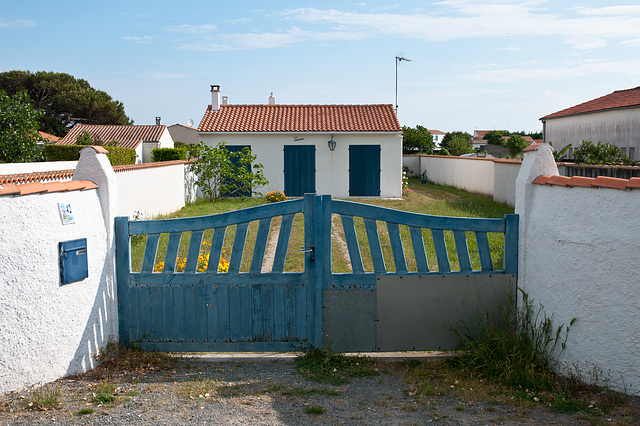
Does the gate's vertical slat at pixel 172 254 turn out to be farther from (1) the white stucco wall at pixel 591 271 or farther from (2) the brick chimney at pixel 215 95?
(2) the brick chimney at pixel 215 95

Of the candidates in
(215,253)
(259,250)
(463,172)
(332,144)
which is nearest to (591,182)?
(259,250)

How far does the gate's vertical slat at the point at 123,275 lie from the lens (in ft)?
17.5

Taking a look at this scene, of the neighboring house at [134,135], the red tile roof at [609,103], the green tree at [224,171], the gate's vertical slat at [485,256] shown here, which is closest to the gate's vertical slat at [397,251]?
the gate's vertical slat at [485,256]

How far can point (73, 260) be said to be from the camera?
15.6 ft

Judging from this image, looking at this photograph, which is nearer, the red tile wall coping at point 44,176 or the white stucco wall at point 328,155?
the red tile wall coping at point 44,176

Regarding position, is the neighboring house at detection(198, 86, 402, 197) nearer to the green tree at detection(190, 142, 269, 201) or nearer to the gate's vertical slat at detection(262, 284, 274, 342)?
the green tree at detection(190, 142, 269, 201)

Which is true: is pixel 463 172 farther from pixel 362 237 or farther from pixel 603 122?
pixel 362 237

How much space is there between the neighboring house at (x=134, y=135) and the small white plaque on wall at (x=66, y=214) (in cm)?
4555

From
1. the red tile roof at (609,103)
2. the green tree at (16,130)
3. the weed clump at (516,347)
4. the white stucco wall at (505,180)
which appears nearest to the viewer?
the weed clump at (516,347)

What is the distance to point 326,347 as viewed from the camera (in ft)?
17.3

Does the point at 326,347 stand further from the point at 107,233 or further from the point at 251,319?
the point at 107,233

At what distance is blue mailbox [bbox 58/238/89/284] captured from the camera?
4.68 m

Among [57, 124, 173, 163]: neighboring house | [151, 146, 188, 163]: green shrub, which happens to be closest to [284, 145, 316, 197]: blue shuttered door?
[151, 146, 188, 163]: green shrub

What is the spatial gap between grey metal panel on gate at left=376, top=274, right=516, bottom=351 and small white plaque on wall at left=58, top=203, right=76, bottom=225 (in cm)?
273
